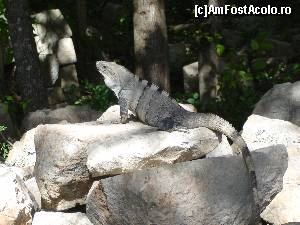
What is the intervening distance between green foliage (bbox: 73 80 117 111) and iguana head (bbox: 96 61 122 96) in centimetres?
Result: 320

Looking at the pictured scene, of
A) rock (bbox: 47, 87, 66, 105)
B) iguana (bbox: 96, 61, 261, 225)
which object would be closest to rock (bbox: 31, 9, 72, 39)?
rock (bbox: 47, 87, 66, 105)

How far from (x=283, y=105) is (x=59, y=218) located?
3.09 metres

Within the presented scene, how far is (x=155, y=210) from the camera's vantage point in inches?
167

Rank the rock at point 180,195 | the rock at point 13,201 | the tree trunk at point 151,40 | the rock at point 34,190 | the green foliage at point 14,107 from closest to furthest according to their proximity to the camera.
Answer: the rock at point 180,195
the rock at point 13,201
the rock at point 34,190
the tree trunk at point 151,40
the green foliage at point 14,107

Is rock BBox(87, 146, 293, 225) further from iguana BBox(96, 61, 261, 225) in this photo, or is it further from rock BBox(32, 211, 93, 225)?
rock BBox(32, 211, 93, 225)

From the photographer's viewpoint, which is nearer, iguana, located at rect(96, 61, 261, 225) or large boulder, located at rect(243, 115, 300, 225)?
iguana, located at rect(96, 61, 261, 225)

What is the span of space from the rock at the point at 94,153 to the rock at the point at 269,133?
1.03 m

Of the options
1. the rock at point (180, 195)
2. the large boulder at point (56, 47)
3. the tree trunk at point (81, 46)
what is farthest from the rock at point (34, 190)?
the tree trunk at point (81, 46)

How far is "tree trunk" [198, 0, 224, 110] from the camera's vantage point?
8633mm

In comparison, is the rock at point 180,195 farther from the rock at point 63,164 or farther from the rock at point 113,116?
the rock at point 113,116

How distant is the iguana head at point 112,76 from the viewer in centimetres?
568

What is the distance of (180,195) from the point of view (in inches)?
168

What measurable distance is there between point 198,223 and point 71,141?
1.33 meters

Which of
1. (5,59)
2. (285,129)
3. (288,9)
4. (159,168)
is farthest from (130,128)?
(288,9)
